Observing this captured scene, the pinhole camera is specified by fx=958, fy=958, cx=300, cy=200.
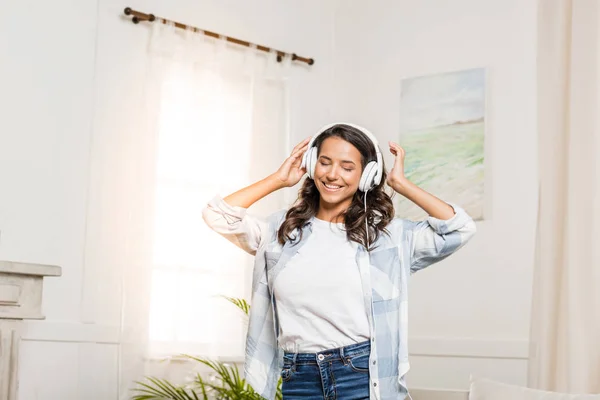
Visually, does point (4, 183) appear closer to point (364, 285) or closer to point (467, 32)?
point (364, 285)

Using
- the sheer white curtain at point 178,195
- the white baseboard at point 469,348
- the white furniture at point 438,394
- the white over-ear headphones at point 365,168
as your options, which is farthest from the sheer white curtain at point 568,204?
the sheer white curtain at point 178,195

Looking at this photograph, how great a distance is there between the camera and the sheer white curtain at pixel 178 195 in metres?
4.05

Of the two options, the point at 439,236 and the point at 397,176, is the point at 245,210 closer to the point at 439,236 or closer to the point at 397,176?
the point at 397,176

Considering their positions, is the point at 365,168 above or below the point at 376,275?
above

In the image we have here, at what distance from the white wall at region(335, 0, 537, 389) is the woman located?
1956 millimetres

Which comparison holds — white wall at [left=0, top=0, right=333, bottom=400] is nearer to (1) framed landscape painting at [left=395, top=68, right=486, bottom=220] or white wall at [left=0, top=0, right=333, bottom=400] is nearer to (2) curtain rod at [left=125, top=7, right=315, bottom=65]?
(2) curtain rod at [left=125, top=7, right=315, bottom=65]

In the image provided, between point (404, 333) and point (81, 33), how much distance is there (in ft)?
7.65

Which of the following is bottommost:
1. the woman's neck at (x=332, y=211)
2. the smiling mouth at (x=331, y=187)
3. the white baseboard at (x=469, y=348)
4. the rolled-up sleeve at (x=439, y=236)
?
the white baseboard at (x=469, y=348)

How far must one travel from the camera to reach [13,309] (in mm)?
2893

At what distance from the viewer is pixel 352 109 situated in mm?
5016

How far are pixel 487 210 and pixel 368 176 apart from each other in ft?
6.97

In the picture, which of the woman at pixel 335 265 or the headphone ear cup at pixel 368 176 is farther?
the headphone ear cup at pixel 368 176

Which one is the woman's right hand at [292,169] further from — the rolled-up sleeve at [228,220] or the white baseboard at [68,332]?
the white baseboard at [68,332]

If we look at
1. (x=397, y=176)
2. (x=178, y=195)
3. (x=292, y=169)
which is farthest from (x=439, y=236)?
(x=178, y=195)
